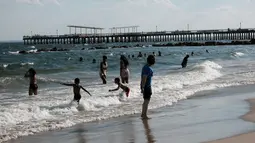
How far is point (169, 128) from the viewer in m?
8.68

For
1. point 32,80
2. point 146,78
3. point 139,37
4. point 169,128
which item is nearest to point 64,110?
point 146,78

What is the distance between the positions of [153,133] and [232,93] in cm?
737

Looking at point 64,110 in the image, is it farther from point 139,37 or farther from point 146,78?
point 139,37

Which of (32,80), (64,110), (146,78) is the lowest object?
(64,110)

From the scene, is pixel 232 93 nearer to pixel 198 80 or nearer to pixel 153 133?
pixel 198 80

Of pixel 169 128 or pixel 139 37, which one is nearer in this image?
pixel 169 128

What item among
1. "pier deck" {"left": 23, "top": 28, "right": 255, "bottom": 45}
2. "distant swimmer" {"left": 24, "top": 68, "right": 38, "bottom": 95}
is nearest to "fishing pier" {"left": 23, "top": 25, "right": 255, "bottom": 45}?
"pier deck" {"left": 23, "top": 28, "right": 255, "bottom": 45}

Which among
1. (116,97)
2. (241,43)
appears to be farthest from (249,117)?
(241,43)

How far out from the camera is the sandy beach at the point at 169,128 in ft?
25.5

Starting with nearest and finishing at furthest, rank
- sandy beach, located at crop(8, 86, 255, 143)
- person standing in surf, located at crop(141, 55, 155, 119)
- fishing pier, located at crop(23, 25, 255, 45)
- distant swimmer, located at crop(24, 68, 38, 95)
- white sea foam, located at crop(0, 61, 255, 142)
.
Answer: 1. sandy beach, located at crop(8, 86, 255, 143)
2. white sea foam, located at crop(0, 61, 255, 142)
3. person standing in surf, located at crop(141, 55, 155, 119)
4. distant swimmer, located at crop(24, 68, 38, 95)
5. fishing pier, located at crop(23, 25, 255, 45)

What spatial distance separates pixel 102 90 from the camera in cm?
1638

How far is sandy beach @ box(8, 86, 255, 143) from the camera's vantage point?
779cm

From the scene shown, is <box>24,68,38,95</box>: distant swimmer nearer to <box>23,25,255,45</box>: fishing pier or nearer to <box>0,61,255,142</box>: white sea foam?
<box>0,61,255,142</box>: white sea foam

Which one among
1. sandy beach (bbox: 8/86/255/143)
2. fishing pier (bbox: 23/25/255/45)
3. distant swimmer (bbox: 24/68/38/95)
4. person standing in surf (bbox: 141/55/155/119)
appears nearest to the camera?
sandy beach (bbox: 8/86/255/143)
